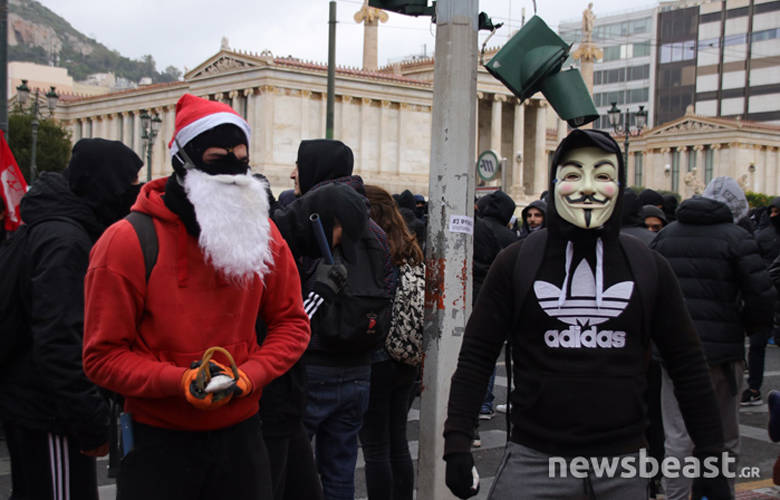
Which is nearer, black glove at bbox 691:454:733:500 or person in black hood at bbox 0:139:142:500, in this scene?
black glove at bbox 691:454:733:500

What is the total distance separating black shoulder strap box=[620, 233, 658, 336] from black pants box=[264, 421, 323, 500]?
1.54 meters

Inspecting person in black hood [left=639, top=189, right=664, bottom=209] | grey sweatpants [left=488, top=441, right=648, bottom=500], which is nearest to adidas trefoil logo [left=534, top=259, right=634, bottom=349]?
grey sweatpants [left=488, top=441, right=648, bottom=500]

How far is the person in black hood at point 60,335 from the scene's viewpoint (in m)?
3.35

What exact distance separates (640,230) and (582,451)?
4183 mm

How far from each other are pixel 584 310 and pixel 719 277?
2972mm

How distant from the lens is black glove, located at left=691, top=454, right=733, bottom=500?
298 centimetres

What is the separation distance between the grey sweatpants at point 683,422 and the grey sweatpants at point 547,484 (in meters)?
2.40

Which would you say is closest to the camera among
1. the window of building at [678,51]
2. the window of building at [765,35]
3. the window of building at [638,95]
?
the window of building at [765,35]

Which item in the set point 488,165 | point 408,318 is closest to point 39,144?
point 488,165

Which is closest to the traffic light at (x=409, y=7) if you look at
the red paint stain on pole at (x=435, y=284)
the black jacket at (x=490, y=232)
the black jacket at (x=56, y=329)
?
the red paint stain on pole at (x=435, y=284)

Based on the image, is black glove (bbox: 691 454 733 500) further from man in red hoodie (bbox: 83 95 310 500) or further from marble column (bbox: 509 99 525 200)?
marble column (bbox: 509 99 525 200)

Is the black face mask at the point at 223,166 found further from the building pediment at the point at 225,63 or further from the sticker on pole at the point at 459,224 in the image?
the building pediment at the point at 225,63

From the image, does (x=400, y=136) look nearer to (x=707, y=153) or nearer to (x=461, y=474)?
(x=707, y=153)

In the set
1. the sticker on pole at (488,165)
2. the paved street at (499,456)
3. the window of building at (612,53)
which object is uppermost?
the window of building at (612,53)
